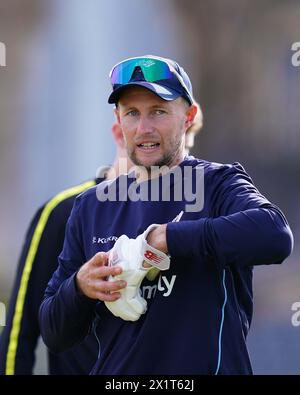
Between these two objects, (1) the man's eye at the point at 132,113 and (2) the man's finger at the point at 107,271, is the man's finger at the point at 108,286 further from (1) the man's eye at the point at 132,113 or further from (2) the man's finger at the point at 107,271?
(1) the man's eye at the point at 132,113

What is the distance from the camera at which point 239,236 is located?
218 centimetres

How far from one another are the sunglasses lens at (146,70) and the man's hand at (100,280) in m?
0.55

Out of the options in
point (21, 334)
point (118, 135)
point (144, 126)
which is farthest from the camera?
point (118, 135)

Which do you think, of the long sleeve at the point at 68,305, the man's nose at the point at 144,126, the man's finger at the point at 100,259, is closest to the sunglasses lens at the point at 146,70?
the man's nose at the point at 144,126

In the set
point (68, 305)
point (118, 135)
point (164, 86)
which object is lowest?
point (68, 305)

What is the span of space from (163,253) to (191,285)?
0.45 feet

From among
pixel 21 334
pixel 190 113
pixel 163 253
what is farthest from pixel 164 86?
pixel 21 334

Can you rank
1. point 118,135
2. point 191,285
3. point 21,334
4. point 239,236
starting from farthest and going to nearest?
point 118,135, point 21,334, point 191,285, point 239,236

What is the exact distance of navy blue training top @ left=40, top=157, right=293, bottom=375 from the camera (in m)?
2.21

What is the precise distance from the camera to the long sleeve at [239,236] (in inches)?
86.0

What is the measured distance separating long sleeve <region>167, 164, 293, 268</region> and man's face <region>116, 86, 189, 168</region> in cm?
28

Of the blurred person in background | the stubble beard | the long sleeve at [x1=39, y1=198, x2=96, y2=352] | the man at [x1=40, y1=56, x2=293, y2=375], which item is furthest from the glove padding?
the blurred person in background

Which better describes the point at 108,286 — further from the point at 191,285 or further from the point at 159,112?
the point at 159,112

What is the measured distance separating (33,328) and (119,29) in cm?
380
